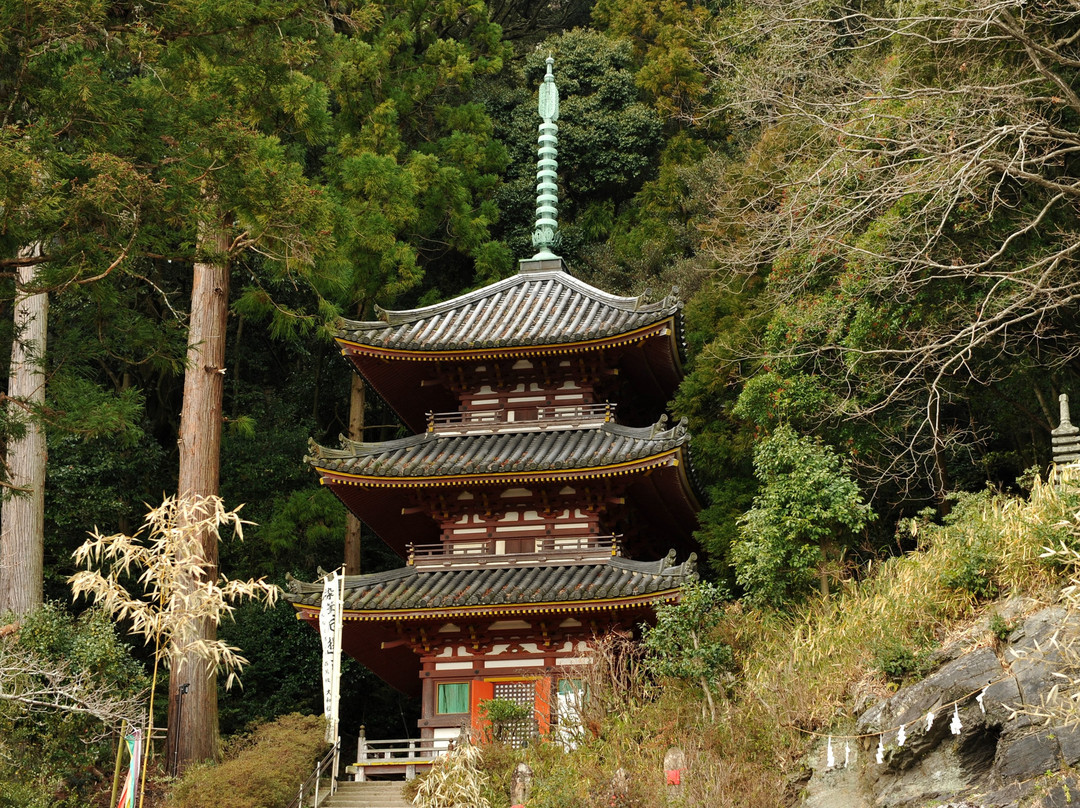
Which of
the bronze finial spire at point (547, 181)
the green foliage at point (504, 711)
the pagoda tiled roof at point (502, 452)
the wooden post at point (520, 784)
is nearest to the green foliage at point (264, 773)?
the green foliage at point (504, 711)

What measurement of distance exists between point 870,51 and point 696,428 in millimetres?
7760

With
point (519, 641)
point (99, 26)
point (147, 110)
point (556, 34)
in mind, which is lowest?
point (519, 641)

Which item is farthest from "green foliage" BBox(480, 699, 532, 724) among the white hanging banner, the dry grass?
the white hanging banner

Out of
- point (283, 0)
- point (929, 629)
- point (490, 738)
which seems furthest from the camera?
point (490, 738)

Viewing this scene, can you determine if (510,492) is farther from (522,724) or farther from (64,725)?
(64,725)

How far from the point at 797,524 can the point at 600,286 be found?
10.8m

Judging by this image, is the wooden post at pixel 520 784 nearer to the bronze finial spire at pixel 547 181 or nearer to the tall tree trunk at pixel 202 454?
the tall tree trunk at pixel 202 454

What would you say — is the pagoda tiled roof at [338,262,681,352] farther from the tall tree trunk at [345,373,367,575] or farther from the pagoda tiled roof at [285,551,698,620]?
the tall tree trunk at [345,373,367,575]

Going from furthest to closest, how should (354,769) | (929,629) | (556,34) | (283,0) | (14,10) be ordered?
(556,34), (354,769), (283,0), (929,629), (14,10)

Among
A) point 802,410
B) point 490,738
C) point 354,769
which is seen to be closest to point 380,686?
point 354,769

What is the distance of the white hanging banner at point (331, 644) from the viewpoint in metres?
15.5

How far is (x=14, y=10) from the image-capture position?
10.6 meters

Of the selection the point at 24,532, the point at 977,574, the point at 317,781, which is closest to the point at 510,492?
the point at 317,781

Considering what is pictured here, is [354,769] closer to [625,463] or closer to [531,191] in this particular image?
[625,463]
